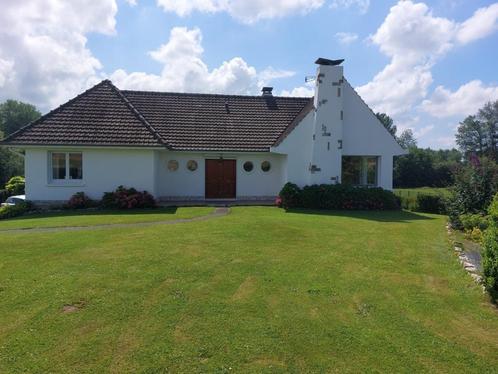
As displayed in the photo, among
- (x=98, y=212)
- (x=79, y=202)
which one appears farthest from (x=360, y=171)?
(x=79, y=202)

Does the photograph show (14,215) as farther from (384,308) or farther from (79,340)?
(384,308)

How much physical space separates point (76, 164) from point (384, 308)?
16.6 m

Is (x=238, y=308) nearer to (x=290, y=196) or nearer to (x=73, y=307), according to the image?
(x=73, y=307)

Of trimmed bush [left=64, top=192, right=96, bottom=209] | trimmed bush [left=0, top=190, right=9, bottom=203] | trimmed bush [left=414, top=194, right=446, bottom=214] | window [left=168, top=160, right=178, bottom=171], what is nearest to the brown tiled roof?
window [left=168, top=160, right=178, bottom=171]

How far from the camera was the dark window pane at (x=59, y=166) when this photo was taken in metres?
18.3

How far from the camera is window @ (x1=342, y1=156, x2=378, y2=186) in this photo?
843 inches

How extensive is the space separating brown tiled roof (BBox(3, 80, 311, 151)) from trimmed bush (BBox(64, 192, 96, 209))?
2459 millimetres

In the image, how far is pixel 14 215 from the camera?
16.2 m

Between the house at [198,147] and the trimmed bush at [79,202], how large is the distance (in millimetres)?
633

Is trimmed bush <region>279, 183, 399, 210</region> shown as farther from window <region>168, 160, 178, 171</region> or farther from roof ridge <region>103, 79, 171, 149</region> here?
roof ridge <region>103, 79, 171, 149</region>

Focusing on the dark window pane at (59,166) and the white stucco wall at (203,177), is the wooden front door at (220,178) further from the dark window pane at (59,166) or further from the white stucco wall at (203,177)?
the dark window pane at (59,166)

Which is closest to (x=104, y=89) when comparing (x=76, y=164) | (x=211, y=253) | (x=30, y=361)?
→ (x=76, y=164)

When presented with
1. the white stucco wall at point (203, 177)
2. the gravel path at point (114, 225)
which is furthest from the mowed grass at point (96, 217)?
the white stucco wall at point (203, 177)

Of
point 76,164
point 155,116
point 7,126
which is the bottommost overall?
point 76,164
